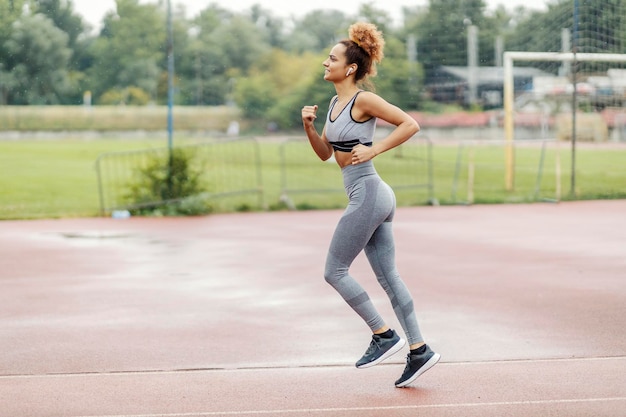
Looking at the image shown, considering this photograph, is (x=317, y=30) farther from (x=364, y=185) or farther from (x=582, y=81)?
(x=364, y=185)

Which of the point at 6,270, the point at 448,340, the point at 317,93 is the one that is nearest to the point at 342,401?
the point at 448,340

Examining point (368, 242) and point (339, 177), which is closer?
point (368, 242)

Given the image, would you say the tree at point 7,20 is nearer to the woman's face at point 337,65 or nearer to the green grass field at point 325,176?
the green grass field at point 325,176

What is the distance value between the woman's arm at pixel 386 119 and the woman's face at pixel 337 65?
0.21 metres

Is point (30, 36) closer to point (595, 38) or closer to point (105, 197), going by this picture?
point (105, 197)

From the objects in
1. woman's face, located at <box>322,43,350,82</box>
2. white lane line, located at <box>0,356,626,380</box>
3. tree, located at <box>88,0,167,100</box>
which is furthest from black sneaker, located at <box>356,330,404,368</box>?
tree, located at <box>88,0,167,100</box>

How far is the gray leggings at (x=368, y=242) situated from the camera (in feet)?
17.0

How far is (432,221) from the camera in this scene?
14398mm

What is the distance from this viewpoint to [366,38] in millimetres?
5301

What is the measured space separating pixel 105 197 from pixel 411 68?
28.1 feet

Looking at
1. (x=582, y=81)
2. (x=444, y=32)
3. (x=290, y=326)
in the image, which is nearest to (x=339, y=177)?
(x=444, y=32)

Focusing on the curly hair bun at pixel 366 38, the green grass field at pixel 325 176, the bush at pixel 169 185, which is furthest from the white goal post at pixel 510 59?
the curly hair bun at pixel 366 38

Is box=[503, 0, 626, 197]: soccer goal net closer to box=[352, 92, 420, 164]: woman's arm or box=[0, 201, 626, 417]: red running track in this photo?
box=[0, 201, 626, 417]: red running track

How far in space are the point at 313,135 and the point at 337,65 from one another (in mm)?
385
